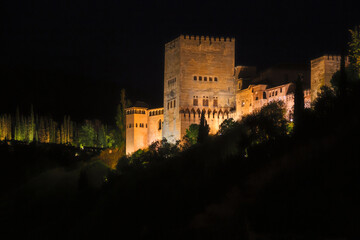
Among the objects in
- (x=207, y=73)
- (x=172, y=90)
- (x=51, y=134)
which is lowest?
(x=51, y=134)

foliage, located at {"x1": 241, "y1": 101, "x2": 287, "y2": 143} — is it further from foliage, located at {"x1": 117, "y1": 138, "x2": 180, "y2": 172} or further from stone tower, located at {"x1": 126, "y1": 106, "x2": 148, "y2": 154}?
stone tower, located at {"x1": 126, "y1": 106, "x2": 148, "y2": 154}

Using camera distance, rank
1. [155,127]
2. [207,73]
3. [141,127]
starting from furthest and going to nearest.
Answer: [141,127] < [155,127] < [207,73]

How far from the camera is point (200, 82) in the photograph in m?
66.0

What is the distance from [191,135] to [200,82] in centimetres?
676

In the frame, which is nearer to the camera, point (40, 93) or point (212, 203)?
point (212, 203)

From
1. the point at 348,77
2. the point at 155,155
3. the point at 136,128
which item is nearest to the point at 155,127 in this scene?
the point at 136,128

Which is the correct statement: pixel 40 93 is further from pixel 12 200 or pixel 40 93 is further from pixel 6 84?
pixel 12 200

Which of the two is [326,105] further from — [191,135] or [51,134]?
[51,134]

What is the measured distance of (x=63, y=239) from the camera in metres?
38.8

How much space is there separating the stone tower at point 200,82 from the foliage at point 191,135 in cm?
219

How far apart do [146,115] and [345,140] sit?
4431 cm

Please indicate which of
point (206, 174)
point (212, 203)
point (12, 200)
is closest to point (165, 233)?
point (212, 203)

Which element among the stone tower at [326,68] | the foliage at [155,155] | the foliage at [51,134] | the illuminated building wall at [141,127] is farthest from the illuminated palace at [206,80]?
the foliage at [51,134]

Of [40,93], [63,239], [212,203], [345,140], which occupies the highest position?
[40,93]
